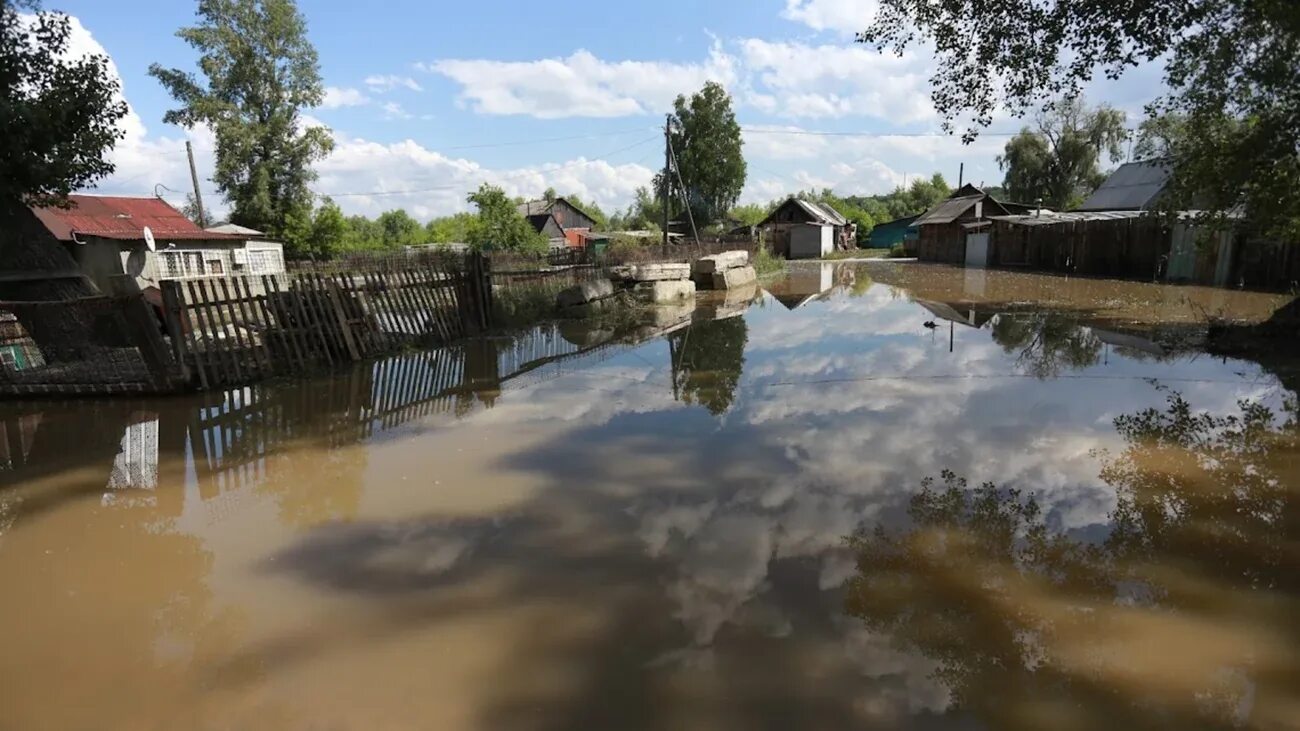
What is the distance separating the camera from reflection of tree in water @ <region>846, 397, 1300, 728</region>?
275 centimetres

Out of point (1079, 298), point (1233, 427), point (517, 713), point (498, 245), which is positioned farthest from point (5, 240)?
point (498, 245)

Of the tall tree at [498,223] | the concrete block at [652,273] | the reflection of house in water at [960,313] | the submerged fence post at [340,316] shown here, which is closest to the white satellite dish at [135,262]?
the tall tree at [498,223]

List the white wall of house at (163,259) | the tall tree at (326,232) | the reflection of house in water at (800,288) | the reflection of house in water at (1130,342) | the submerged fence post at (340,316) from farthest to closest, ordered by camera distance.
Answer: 1. the tall tree at (326,232)
2. the white wall of house at (163,259)
3. the reflection of house in water at (800,288)
4. the reflection of house in water at (1130,342)
5. the submerged fence post at (340,316)

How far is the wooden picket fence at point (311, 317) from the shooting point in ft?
27.8

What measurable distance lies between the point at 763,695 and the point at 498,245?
38.1 m

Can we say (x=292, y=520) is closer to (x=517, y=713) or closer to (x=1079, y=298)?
(x=517, y=713)

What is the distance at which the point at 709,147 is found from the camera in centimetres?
5731

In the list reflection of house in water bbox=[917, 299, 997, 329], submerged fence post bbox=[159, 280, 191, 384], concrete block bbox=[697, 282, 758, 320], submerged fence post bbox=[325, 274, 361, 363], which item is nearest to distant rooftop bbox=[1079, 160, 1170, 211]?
reflection of house in water bbox=[917, 299, 997, 329]

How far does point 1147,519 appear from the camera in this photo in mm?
4340

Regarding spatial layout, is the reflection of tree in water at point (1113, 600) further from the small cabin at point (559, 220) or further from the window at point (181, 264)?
the small cabin at point (559, 220)

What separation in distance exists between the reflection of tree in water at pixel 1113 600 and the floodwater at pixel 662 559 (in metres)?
0.02

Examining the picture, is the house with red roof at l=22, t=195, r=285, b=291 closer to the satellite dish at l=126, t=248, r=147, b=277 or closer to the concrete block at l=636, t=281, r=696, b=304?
the satellite dish at l=126, t=248, r=147, b=277

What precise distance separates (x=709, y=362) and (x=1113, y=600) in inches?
275

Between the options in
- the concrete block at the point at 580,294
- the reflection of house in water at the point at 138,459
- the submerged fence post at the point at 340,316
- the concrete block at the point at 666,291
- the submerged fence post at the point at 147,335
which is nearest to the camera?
the reflection of house in water at the point at 138,459
